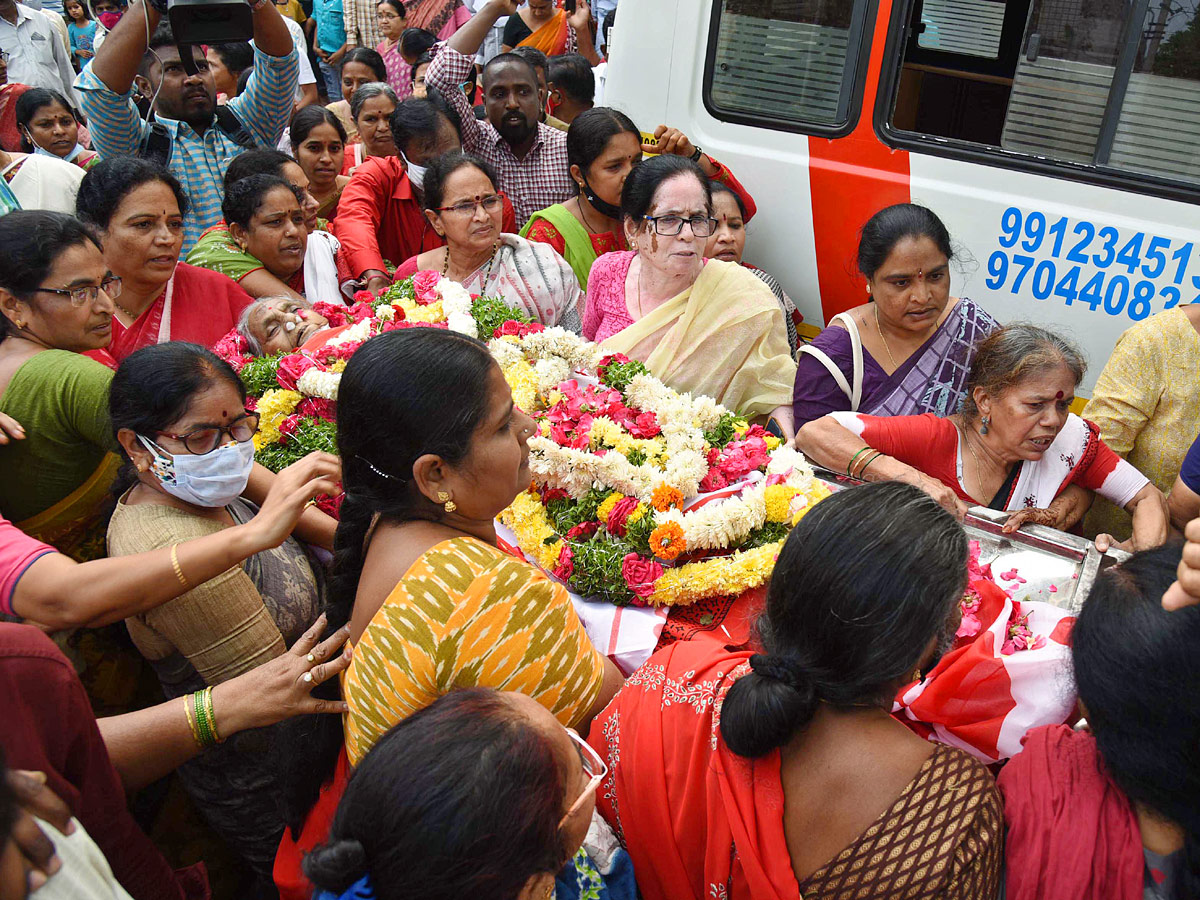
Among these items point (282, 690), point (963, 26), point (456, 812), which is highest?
point (963, 26)

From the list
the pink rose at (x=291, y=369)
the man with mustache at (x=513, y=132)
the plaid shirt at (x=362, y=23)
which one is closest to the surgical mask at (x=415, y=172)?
the man with mustache at (x=513, y=132)

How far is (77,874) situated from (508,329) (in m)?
2.52

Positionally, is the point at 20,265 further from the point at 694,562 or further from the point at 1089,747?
the point at 1089,747

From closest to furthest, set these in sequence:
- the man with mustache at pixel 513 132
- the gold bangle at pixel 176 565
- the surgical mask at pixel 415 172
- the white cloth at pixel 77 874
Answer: the white cloth at pixel 77 874 → the gold bangle at pixel 176 565 → the surgical mask at pixel 415 172 → the man with mustache at pixel 513 132

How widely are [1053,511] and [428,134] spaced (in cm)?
371

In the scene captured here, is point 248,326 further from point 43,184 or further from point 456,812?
point 456,812

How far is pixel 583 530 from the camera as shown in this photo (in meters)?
2.65

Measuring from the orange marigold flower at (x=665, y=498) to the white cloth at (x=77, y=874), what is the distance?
65.3 inches

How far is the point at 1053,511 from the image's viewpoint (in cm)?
289

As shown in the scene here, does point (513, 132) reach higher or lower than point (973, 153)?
lower

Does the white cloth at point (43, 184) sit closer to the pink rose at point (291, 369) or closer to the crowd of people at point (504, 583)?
the crowd of people at point (504, 583)

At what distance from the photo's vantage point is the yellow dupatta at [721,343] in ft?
11.8

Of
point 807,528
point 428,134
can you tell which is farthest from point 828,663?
point 428,134

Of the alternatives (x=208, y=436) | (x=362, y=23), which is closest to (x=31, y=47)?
(x=362, y=23)
